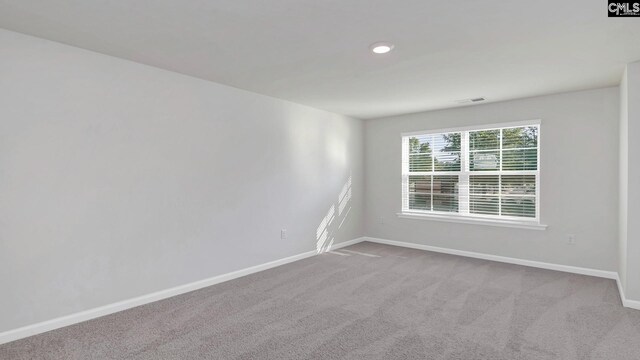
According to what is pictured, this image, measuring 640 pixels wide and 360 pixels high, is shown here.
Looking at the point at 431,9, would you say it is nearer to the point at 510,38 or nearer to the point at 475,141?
the point at 510,38

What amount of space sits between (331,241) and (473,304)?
2.70 meters

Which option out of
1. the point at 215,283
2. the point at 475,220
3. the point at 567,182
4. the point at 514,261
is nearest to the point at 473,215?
the point at 475,220

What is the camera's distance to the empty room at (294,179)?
2406mm

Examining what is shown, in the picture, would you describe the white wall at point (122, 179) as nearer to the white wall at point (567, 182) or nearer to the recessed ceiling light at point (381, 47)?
the recessed ceiling light at point (381, 47)

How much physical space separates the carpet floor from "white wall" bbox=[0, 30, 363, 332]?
0.37 metres

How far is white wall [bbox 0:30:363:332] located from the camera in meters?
2.60

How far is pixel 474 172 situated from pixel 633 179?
207 centimetres

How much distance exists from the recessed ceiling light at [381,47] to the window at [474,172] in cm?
280

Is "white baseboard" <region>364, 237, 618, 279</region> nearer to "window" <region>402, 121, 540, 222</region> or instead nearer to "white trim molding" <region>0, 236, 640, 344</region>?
"white trim molding" <region>0, 236, 640, 344</region>

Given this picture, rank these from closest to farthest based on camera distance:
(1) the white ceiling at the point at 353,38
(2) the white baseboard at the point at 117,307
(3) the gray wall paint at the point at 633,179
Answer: (1) the white ceiling at the point at 353,38 < (2) the white baseboard at the point at 117,307 < (3) the gray wall paint at the point at 633,179

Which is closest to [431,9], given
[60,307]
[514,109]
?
[514,109]

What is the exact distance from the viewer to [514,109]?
Result: 185 inches

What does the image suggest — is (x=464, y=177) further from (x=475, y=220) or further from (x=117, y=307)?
(x=117, y=307)

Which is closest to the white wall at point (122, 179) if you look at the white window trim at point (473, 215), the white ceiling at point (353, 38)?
the white ceiling at point (353, 38)
